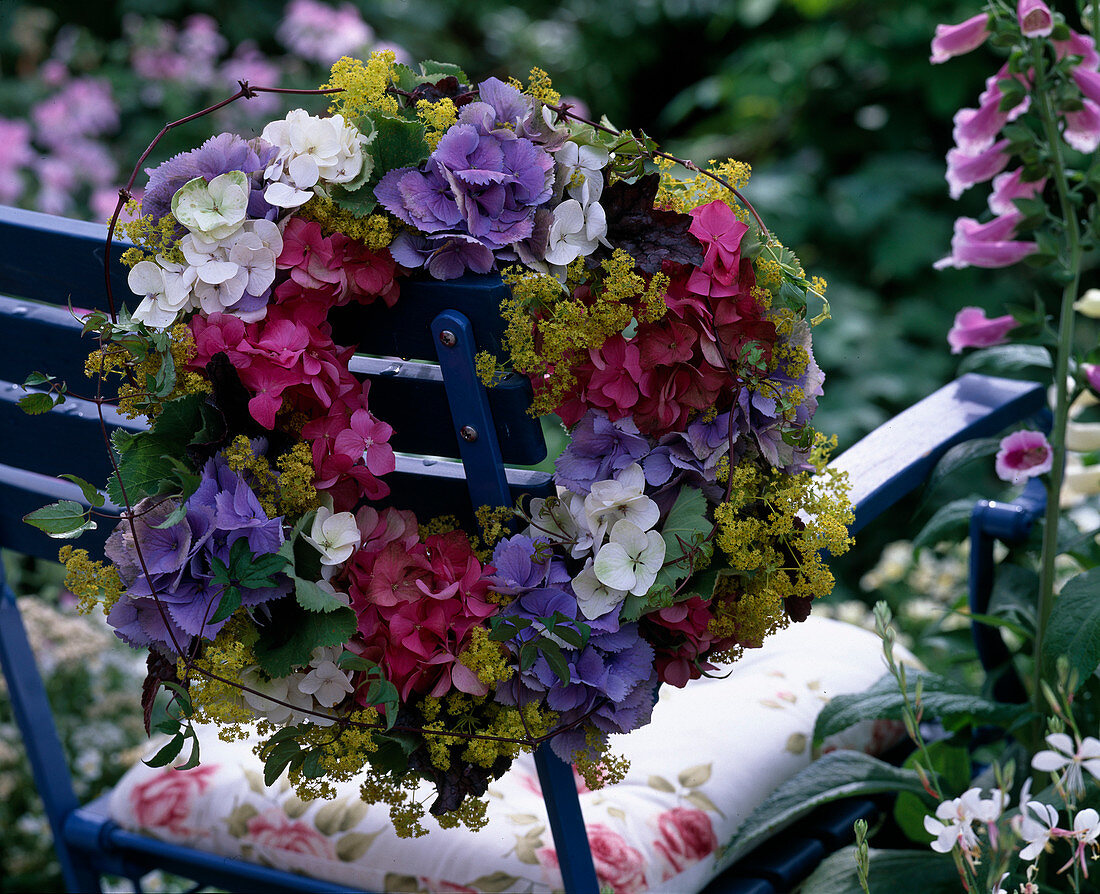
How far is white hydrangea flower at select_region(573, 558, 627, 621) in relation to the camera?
0.80m

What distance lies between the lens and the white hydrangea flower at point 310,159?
0.79 metres

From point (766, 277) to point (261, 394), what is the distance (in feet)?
1.16

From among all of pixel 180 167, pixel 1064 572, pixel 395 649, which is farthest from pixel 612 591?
pixel 1064 572

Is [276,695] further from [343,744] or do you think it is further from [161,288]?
[161,288]

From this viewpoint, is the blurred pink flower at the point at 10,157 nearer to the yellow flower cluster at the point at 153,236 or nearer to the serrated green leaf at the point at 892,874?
the yellow flower cluster at the point at 153,236

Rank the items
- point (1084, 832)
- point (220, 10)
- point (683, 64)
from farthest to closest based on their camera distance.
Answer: point (683, 64), point (220, 10), point (1084, 832)

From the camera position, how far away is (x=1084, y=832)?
0.71 meters

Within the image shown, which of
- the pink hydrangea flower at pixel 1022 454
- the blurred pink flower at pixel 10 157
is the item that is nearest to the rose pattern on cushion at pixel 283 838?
the pink hydrangea flower at pixel 1022 454

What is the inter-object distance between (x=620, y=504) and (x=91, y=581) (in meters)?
0.37

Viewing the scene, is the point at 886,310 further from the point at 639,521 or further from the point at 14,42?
the point at 14,42

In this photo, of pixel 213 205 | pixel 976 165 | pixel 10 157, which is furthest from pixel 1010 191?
pixel 10 157

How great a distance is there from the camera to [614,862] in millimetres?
1086

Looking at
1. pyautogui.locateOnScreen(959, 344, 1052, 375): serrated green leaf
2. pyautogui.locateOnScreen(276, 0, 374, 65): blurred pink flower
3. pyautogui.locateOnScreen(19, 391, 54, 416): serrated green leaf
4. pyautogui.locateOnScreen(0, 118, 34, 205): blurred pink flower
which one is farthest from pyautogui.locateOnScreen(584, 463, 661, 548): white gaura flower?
pyautogui.locateOnScreen(276, 0, 374, 65): blurred pink flower

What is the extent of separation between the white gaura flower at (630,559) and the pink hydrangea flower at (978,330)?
0.66 metres
